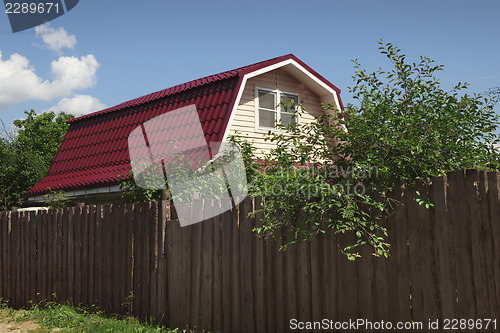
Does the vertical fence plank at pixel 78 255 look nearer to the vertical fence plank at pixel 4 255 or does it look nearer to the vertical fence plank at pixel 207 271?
the vertical fence plank at pixel 4 255

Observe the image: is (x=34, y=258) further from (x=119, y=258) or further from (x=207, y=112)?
(x=207, y=112)

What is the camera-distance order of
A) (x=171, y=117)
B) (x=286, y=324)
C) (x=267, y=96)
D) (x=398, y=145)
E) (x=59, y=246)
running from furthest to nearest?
(x=267, y=96)
(x=171, y=117)
(x=59, y=246)
(x=286, y=324)
(x=398, y=145)

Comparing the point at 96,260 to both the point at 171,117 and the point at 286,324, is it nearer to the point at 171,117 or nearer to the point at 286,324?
the point at 286,324

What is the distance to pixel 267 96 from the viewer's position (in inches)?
608

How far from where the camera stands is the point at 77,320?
8062 mm

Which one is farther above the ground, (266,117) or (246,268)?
(266,117)

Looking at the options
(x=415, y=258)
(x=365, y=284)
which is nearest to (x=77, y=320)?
(x=365, y=284)

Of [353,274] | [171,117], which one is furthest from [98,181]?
[353,274]

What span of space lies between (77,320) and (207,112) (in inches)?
273

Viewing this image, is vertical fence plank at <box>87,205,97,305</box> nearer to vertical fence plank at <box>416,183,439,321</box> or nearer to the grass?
the grass

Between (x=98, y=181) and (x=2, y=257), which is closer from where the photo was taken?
(x=2, y=257)

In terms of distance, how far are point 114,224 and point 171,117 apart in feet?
20.6

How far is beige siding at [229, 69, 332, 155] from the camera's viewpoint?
14.6 meters

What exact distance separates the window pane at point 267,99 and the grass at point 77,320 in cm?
823
